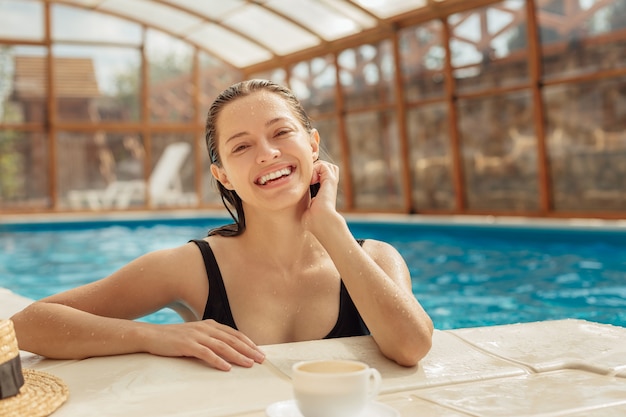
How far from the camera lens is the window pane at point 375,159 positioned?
412 inches

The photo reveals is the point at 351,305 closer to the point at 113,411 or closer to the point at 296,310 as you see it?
the point at 296,310

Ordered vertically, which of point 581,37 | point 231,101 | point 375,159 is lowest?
point 231,101

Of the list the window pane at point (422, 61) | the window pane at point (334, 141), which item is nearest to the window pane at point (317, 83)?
the window pane at point (334, 141)

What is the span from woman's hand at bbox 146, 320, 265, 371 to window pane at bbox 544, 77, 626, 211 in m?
6.94

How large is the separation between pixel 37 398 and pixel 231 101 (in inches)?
40.4

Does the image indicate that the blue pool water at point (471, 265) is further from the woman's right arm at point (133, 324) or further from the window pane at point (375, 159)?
the woman's right arm at point (133, 324)

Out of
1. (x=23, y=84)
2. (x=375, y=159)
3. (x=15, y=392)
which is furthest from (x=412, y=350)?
(x=23, y=84)

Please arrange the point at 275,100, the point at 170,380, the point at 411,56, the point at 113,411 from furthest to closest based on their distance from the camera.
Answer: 1. the point at 411,56
2. the point at 275,100
3. the point at 170,380
4. the point at 113,411

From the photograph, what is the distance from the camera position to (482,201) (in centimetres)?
923

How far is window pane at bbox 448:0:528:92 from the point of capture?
8508 mm

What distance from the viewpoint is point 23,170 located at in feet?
41.4

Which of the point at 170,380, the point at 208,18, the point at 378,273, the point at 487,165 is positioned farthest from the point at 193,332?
the point at 208,18

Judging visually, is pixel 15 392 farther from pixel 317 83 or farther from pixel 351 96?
pixel 317 83

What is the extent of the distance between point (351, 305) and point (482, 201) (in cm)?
748
